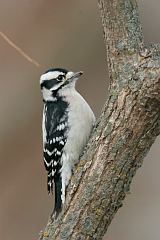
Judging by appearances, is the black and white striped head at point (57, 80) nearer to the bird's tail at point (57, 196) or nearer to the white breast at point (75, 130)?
the white breast at point (75, 130)

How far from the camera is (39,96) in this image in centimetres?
757

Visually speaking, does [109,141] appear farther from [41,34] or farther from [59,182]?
[41,34]

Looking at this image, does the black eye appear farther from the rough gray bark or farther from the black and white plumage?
the rough gray bark

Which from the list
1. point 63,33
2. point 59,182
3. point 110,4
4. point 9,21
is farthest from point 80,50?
point 110,4

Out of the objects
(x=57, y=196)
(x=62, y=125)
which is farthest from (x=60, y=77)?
(x=57, y=196)

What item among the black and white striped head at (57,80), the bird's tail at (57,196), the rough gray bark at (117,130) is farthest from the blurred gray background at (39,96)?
the rough gray bark at (117,130)

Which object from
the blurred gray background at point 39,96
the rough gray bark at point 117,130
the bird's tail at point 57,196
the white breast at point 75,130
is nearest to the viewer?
the rough gray bark at point 117,130

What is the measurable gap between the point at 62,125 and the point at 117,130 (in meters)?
1.12

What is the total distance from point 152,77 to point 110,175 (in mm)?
577

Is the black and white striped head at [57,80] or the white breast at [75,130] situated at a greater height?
the black and white striped head at [57,80]

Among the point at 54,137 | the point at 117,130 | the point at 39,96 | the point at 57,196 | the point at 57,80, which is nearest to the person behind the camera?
the point at 117,130

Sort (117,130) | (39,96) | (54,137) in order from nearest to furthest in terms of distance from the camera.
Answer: (117,130)
(54,137)
(39,96)

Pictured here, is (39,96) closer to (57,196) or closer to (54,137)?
(54,137)

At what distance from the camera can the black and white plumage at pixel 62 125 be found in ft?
14.7
